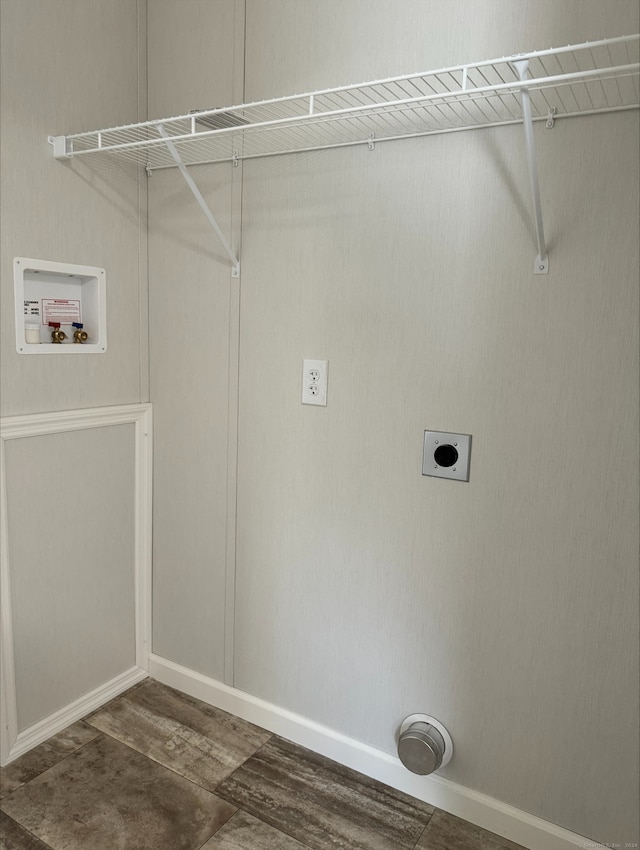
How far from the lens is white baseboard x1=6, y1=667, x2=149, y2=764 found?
67.6 inches

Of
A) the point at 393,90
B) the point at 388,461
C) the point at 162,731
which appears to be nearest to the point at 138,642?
the point at 162,731

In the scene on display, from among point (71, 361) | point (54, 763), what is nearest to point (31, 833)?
point (54, 763)

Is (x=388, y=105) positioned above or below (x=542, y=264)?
above

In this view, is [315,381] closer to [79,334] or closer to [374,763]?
[79,334]

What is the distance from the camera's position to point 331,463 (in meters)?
1.67

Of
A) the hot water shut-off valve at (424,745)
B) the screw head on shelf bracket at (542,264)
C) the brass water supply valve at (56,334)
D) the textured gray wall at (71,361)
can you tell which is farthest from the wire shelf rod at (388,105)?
the hot water shut-off valve at (424,745)

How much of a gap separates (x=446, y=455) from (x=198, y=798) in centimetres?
110

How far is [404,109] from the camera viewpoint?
145 centimetres

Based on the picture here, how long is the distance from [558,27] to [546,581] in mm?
1189

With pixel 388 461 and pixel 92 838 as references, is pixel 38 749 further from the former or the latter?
pixel 388 461

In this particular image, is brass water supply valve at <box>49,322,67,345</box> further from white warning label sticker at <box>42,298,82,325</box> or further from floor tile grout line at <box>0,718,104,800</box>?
floor tile grout line at <box>0,718,104,800</box>

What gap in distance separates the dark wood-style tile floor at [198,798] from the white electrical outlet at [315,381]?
103 cm

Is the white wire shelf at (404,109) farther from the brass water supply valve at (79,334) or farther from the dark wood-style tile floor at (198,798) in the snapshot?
the dark wood-style tile floor at (198,798)

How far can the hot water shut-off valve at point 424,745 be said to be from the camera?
1482 millimetres
